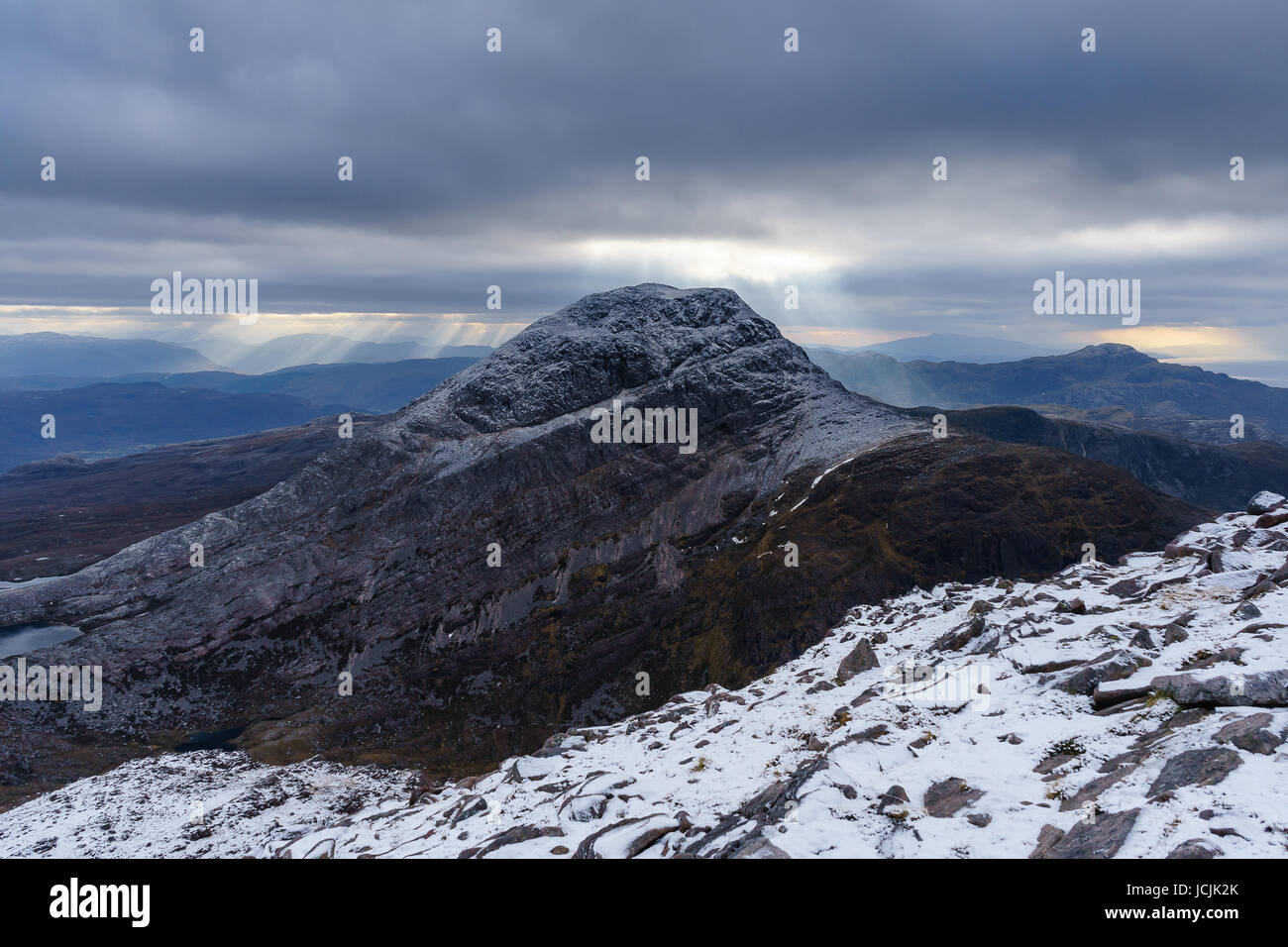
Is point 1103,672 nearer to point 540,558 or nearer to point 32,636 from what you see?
point 540,558

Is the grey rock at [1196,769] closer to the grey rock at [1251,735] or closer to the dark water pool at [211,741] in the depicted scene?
the grey rock at [1251,735]

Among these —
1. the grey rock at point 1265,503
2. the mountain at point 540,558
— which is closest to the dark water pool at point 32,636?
the mountain at point 540,558

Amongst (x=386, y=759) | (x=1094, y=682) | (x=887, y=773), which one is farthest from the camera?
(x=386, y=759)

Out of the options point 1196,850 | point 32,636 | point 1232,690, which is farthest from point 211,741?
point 1232,690

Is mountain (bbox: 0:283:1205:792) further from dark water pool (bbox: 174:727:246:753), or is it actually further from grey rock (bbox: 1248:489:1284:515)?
grey rock (bbox: 1248:489:1284:515)
